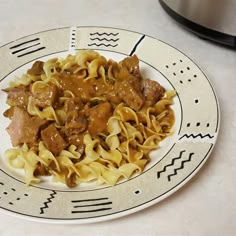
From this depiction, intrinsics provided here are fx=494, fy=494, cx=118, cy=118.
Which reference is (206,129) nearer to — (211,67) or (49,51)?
(211,67)

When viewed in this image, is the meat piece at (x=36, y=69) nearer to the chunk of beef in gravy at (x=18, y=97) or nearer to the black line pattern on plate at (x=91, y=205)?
the chunk of beef in gravy at (x=18, y=97)

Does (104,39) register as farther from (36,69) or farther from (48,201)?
(48,201)

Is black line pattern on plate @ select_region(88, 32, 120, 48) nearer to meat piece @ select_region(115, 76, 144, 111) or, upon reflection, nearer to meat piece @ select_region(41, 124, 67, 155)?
meat piece @ select_region(115, 76, 144, 111)

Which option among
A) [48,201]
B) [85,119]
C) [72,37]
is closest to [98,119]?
[85,119]

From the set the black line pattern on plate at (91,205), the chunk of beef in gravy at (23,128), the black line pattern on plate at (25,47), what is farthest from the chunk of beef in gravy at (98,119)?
the black line pattern on plate at (25,47)

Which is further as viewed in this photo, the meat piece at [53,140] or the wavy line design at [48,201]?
the meat piece at [53,140]

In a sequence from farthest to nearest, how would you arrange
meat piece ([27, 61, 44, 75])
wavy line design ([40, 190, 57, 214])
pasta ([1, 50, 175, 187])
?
meat piece ([27, 61, 44, 75]) < pasta ([1, 50, 175, 187]) < wavy line design ([40, 190, 57, 214])

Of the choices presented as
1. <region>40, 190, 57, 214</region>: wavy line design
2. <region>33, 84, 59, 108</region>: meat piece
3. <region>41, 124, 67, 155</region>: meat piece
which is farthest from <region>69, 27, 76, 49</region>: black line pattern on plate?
<region>40, 190, 57, 214</region>: wavy line design

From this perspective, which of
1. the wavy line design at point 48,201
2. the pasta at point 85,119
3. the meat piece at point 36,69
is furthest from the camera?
the meat piece at point 36,69
